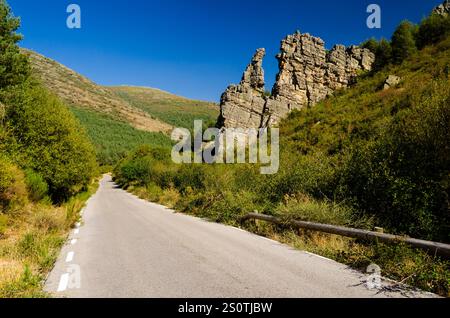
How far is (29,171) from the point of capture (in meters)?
18.8

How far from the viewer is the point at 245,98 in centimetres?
5022

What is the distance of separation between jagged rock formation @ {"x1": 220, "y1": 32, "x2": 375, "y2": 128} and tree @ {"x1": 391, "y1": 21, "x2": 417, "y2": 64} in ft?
16.4

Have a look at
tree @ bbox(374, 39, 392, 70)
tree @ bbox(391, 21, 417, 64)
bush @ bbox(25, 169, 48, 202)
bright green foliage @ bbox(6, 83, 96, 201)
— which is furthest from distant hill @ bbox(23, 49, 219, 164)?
bush @ bbox(25, 169, 48, 202)

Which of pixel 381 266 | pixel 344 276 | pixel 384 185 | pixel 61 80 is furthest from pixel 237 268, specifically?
pixel 61 80

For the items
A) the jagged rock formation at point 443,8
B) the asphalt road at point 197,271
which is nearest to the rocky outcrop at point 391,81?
the jagged rock formation at point 443,8

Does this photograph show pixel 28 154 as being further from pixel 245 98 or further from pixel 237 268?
pixel 245 98

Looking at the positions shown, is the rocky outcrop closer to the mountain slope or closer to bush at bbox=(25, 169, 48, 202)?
bush at bbox=(25, 169, 48, 202)

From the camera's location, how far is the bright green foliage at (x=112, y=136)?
117 metres

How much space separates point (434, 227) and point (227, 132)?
36671 mm

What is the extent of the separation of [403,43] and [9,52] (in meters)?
46.2

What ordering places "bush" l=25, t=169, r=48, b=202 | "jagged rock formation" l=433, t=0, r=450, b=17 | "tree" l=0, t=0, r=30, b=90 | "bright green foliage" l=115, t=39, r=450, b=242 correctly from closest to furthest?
1. "bright green foliage" l=115, t=39, r=450, b=242
2. "bush" l=25, t=169, r=48, b=202
3. "tree" l=0, t=0, r=30, b=90
4. "jagged rock formation" l=433, t=0, r=450, b=17

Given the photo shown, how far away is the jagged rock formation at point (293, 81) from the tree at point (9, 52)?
1073 inches

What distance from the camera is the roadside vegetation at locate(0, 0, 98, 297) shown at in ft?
25.7

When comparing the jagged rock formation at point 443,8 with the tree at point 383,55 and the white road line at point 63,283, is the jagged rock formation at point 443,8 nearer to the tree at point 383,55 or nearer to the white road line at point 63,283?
the tree at point 383,55
